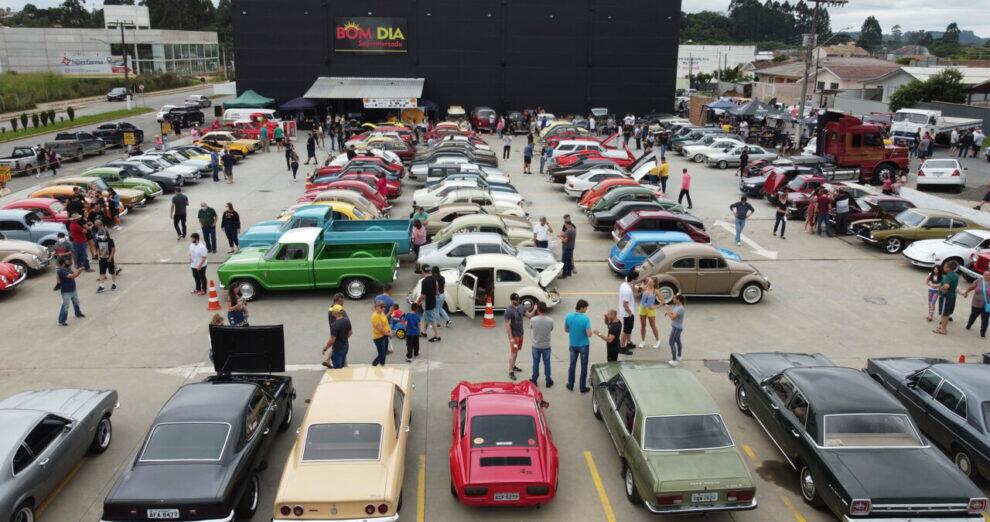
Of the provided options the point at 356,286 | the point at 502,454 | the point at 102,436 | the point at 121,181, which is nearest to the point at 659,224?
the point at 356,286

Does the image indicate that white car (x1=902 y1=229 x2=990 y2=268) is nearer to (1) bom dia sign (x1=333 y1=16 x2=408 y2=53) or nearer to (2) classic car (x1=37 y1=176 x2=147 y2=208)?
(2) classic car (x1=37 y1=176 x2=147 y2=208)

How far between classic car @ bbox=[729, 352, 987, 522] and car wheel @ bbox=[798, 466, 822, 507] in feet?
0.04

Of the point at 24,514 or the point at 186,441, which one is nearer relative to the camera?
the point at 24,514

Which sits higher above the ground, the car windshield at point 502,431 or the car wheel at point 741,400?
the car windshield at point 502,431

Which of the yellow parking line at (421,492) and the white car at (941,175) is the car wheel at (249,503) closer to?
the yellow parking line at (421,492)

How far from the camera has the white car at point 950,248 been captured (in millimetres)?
17922

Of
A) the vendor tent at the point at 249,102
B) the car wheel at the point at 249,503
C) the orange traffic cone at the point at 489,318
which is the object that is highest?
the vendor tent at the point at 249,102

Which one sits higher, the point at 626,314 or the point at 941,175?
the point at 941,175

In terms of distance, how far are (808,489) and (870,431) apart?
1.06 metres

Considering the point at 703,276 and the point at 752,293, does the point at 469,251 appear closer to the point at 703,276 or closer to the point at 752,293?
the point at 703,276

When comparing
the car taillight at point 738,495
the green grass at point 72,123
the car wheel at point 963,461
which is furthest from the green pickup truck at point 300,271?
the green grass at point 72,123

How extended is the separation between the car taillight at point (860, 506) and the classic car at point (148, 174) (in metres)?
27.0

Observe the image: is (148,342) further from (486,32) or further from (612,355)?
(486,32)

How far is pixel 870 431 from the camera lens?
8.70 meters
